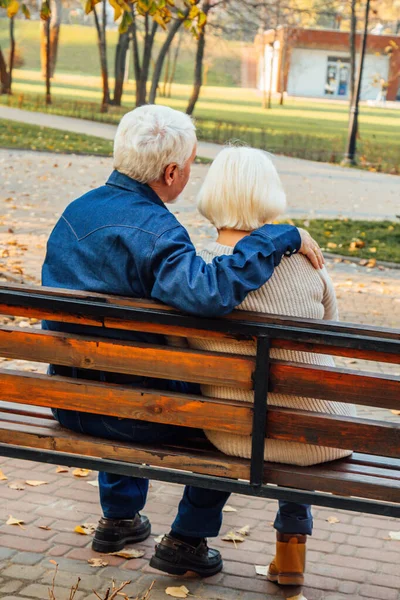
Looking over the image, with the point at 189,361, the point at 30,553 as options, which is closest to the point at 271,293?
the point at 189,361

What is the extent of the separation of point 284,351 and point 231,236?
1.33ft

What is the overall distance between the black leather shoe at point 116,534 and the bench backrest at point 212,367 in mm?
719

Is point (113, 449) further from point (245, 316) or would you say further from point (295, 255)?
point (295, 255)

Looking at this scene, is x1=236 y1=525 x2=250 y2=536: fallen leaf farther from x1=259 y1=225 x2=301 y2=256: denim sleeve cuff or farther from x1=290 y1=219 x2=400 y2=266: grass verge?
x1=290 y1=219 x2=400 y2=266: grass verge

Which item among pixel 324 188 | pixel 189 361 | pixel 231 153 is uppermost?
pixel 231 153

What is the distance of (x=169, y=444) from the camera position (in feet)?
9.91

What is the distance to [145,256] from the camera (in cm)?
279

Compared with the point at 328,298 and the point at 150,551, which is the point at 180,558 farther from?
the point at 328,298

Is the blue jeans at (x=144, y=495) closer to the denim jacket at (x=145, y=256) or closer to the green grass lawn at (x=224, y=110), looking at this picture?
the denim jacket at (x=145, y=256)

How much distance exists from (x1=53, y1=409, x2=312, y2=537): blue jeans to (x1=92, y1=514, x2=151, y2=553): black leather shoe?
3 cm

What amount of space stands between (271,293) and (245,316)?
0.19m

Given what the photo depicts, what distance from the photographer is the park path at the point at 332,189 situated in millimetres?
15688

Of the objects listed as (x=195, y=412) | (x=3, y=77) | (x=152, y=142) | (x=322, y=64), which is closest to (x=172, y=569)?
(x=195, y=412)

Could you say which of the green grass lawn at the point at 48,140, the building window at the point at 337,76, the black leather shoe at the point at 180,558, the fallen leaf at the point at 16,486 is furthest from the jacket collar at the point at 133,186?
the building window at the point at 337,76
